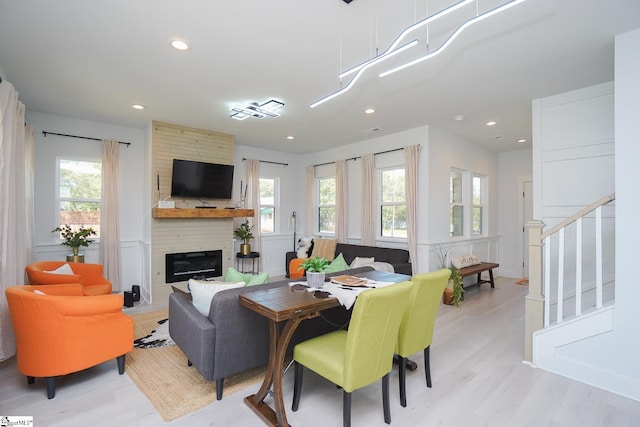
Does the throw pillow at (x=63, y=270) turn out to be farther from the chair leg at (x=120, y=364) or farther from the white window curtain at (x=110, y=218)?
the chair leg at (x=120, y=364)

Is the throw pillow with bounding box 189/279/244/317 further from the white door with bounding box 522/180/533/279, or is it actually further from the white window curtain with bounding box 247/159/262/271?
the white door with bounding box 522/180/533/279

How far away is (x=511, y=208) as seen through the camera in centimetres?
677

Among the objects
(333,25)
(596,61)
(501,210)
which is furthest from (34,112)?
(501,210)

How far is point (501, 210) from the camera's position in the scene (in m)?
6.94

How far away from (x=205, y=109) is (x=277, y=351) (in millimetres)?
3560

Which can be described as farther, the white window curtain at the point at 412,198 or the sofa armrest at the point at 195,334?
the white window curtain at the point at 412,198

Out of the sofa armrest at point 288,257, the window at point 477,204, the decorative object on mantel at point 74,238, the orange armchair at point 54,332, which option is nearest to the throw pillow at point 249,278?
the orange armchair at point 54,332

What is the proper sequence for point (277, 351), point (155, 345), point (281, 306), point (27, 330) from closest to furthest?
point (281, 306), point (277, 351), point (27, 330), point (155, 345)

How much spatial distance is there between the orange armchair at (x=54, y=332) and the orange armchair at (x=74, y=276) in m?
0.96

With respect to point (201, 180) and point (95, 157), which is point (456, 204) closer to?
point (201, 180)

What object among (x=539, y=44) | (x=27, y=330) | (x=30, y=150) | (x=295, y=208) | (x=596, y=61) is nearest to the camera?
(x=27, y=330)

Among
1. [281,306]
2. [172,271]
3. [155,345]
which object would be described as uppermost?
[281,306]

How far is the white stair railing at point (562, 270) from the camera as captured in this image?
2609mm

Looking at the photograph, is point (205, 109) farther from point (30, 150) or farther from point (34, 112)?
point (34, 112)
